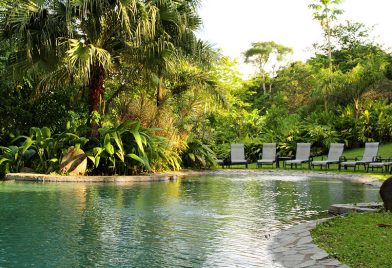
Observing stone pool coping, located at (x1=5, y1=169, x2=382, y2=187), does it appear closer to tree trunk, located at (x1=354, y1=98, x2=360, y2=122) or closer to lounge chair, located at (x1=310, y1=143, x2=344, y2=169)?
lounge chair, located at (x1=310, y1=143, x2=344, y2=169)

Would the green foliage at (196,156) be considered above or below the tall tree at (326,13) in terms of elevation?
below

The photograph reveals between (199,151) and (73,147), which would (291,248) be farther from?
(199,151)

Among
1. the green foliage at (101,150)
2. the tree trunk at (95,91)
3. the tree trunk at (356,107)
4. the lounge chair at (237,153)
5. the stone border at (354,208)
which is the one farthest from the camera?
the tree trunk at (356,107)

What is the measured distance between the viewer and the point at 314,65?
38812 mm

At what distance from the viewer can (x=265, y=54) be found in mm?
47375

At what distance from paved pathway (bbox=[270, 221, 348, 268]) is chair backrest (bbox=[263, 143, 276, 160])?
14.0 m

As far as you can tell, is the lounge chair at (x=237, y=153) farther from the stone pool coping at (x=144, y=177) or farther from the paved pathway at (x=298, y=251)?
the paved pathway at (x=298, y=251)

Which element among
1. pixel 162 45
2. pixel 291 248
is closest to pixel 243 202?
pixel 291 248

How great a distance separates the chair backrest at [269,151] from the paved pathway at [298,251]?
14.0m

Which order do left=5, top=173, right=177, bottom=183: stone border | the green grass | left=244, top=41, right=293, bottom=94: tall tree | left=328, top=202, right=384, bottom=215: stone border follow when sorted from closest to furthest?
the green grass → left=328, top=202, right=384, bottom=215: stone border → left=5, top=173, right=177, bottom=183: stone border → left=244, top=41, right=293, bottom=94: tall tree

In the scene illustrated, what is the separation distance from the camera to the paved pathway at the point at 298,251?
441 cm

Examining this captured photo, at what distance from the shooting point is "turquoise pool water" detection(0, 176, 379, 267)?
496cm

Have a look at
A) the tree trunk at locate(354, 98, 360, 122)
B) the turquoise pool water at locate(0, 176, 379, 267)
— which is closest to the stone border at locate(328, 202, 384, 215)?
the turquoise pool water at locate(0, 176, 379, 267)

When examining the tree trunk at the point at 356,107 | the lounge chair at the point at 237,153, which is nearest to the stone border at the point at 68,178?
the lounge chair at the point at 237,153
